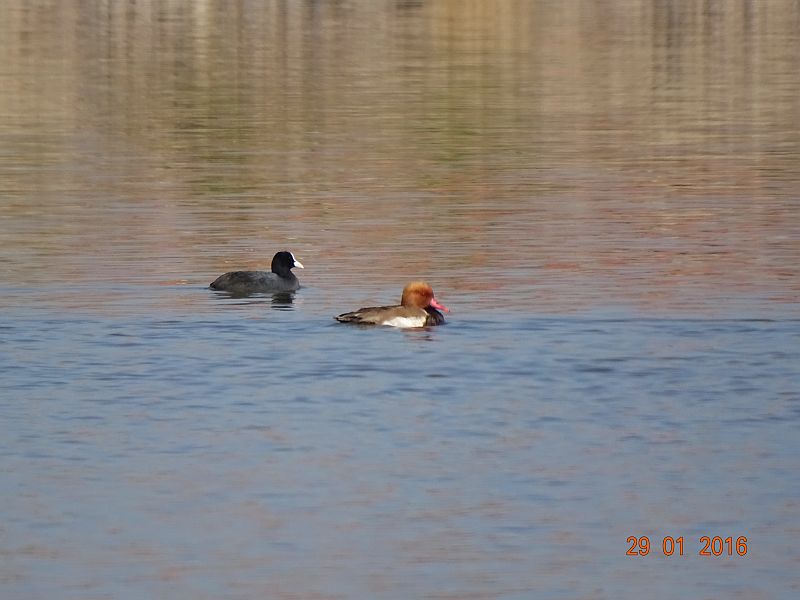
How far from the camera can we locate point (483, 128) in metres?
51.9

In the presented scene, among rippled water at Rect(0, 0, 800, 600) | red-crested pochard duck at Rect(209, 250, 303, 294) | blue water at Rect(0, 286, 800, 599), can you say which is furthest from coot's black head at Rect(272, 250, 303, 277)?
blue water at Rect(0, 286, 800, 599)

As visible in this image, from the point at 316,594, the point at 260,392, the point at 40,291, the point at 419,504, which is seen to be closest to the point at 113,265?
the point at 40,291

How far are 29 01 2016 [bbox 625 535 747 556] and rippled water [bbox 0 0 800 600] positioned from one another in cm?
7

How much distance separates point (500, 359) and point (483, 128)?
32.2 metres

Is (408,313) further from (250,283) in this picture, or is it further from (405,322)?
(250,283)

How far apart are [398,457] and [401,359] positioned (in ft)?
14.4

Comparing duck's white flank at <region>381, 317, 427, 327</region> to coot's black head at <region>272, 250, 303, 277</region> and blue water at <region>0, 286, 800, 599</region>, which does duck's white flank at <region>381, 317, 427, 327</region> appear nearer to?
blue water at <region>0, 286, 800, 599</region>

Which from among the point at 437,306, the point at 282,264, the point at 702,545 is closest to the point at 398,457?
the point at 702,545

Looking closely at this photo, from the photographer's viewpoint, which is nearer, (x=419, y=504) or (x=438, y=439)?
(x=419, y=504)

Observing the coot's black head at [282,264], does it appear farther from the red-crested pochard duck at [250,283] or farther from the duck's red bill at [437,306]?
the duck's red bill at [437,306]

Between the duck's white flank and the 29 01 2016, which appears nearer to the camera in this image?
the 29 01 2016

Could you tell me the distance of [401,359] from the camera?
806 inches

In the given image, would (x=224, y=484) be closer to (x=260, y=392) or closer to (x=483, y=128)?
(x=260, y=392)

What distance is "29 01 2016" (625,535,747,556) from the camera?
13.7 m
